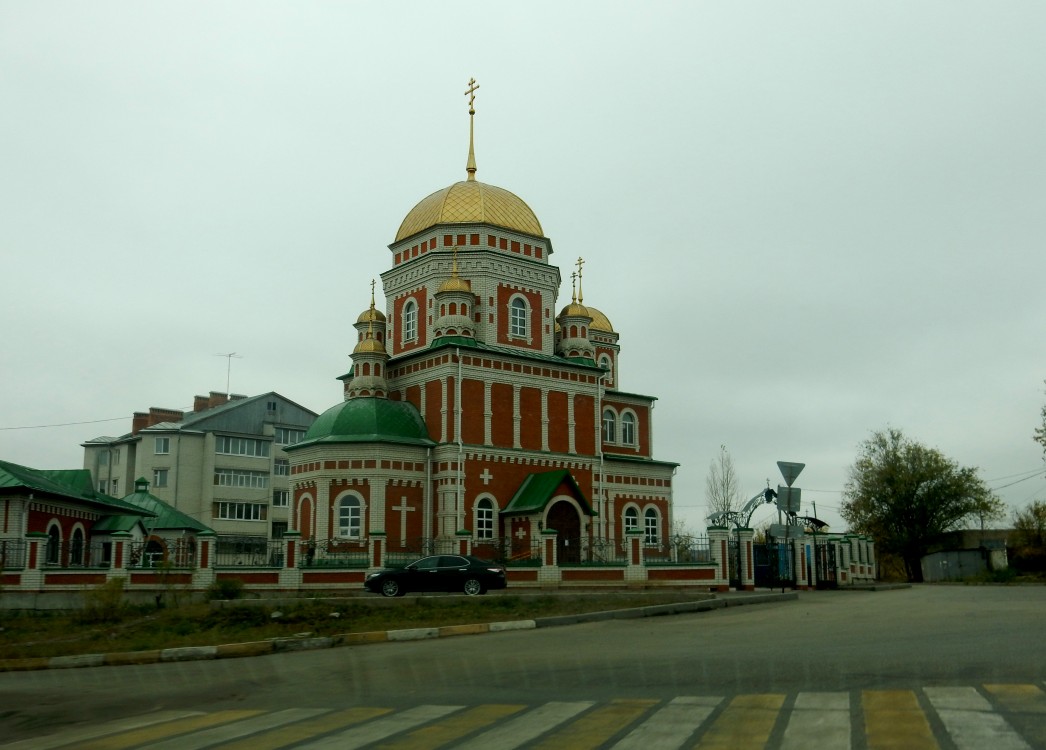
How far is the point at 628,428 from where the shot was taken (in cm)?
4541

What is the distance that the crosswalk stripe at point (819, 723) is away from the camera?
7.66m

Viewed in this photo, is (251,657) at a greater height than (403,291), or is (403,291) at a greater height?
(403,291)

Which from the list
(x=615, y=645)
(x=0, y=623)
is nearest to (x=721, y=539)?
(x=615, y=645)

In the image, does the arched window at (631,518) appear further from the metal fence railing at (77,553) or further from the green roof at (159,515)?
the metal fence railing at (77,553)

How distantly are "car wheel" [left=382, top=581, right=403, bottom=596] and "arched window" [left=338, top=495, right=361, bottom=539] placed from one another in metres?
7.91

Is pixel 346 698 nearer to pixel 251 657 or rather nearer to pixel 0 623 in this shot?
pixel 251 657

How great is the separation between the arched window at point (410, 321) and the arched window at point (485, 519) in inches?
315

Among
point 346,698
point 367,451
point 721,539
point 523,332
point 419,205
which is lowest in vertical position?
point 346,698

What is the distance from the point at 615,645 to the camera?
15.5 m

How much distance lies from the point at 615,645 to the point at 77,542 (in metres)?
26.5

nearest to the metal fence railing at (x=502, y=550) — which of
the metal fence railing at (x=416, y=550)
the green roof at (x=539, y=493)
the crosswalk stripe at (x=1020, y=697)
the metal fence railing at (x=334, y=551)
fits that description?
the metal fence railing at (x=416, y=550)

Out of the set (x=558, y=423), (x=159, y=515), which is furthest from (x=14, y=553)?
(x=558, y=423)

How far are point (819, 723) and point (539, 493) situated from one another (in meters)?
28.2

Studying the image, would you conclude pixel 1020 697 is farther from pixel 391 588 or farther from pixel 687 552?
pixel 687 552
